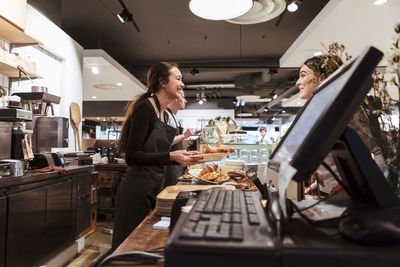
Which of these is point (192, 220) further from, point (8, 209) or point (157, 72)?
Answer: point (8, 209)

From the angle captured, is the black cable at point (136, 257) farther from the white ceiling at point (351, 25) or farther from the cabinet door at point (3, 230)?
the white ceiling at point (351, 25)

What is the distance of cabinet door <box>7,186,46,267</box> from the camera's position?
2.62 meters

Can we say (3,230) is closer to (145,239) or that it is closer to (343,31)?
(145,239)

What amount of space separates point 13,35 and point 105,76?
14.5ft

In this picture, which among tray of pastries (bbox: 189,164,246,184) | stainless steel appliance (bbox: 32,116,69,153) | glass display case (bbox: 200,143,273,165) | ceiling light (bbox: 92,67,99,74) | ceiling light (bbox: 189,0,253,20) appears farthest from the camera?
ceiling light (bbox: 92,67,99,74)

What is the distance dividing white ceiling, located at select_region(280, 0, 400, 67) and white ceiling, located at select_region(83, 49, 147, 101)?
3.76m

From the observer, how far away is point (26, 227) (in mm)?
2838

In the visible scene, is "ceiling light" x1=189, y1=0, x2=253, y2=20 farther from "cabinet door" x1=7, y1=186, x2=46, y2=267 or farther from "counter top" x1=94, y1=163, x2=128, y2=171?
"counter top" x1=94, y1=163, x2=128, y2=171

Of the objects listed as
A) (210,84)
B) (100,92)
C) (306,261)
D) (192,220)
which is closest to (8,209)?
(192,220)

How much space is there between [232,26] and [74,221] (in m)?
4.91

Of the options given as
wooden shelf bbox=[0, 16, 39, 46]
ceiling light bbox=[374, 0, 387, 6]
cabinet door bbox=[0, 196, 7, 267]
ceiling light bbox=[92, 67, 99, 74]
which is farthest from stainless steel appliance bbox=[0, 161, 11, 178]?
ceiling light bbox=[92, 67, 99, 74]

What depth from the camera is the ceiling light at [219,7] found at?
273 cm

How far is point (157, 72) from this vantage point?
2.10 metres

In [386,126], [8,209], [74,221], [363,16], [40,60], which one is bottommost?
[74,221]
